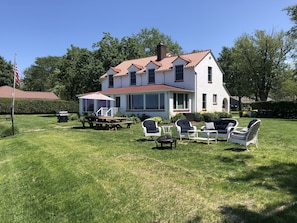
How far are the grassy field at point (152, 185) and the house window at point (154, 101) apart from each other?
49.9ft

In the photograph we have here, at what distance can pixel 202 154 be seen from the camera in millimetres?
8875

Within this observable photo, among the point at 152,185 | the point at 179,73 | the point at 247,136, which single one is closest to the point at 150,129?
the point at 247,136

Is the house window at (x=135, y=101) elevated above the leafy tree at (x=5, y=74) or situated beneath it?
situated beneath

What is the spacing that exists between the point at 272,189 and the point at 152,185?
2516 mm

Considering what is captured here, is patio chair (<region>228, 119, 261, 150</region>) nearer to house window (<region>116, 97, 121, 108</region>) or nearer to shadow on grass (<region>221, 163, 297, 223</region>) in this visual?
shadow on grass (<region>221, 163, 297, 223</region>)

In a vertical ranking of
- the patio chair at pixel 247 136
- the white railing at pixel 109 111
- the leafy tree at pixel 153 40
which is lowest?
the patio chair at pixel 247 136

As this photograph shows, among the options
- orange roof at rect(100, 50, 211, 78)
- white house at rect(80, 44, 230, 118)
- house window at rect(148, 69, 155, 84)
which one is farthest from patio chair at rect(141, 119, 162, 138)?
house window at rect(148, 69, 155, 84)

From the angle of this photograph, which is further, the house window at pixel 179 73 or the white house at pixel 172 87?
the house window at pixel 179 73

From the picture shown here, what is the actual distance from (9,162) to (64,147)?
205 cm

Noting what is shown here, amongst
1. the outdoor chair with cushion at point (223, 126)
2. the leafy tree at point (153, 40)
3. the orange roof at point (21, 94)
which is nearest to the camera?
the outdoor chair with cushion at point (223, 126)

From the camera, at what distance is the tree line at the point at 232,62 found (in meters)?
38.5

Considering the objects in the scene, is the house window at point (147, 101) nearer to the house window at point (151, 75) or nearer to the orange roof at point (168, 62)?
the house window at point (151, 75)

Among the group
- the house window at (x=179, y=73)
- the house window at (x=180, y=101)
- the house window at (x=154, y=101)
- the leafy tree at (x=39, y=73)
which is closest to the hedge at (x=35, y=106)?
the house window at (x=154, y=101)

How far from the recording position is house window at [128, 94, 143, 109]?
2688 cm
